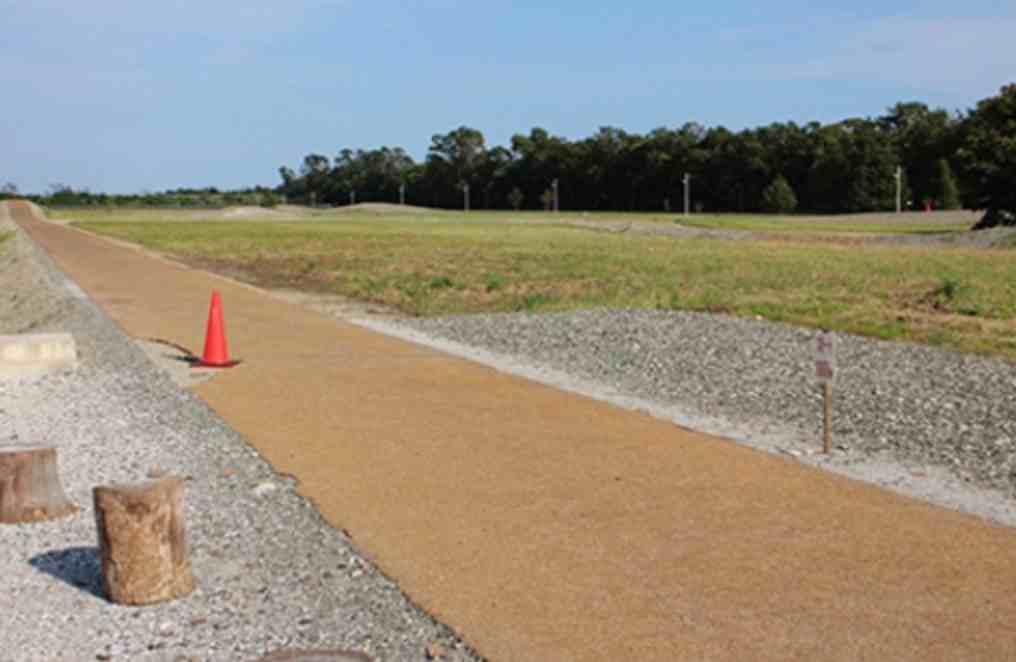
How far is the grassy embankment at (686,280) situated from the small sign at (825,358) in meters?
6.76

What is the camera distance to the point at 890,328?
62.8 ft

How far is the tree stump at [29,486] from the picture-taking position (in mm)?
8766

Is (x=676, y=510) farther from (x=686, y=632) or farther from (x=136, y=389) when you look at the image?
(x=136, y=389)

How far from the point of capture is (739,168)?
129 m

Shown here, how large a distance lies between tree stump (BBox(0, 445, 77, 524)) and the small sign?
18.4 ft

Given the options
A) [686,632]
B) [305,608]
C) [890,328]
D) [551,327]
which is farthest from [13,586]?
[890,328]

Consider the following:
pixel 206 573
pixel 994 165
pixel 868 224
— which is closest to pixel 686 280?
pixel 206 573

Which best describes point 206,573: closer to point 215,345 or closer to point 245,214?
point 215,345

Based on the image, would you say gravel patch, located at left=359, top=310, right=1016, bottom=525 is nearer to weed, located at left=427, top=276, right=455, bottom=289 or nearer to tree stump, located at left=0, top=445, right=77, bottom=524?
tree stump, located at left=0, top=445, right=77, bottom=524

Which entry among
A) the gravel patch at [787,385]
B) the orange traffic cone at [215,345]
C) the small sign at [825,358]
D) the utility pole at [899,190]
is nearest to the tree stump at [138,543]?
the gravel patch at [787,385]

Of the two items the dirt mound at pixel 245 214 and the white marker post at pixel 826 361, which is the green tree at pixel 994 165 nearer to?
the white marker post at pixel 826 361

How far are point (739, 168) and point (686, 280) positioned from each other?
10275cm

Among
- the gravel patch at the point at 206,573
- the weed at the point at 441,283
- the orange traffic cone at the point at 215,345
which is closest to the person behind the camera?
the gravel patch at the point at 206,573

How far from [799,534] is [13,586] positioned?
14.8 feet
